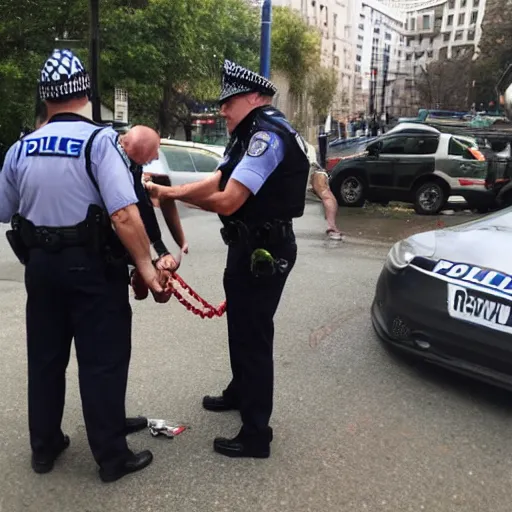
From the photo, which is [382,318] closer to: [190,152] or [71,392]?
[71,392]

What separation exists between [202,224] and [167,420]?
6.66m

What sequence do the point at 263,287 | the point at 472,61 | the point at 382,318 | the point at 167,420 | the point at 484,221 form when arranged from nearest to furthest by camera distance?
1. the point at 263,287
2. the point at 167,420
3. the point at 382,318
4. the point at 484,221
5. the point at 472,61

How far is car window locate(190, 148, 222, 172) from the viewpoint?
9781mm

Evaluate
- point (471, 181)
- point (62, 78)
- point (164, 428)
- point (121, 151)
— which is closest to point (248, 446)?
point (164, 428)

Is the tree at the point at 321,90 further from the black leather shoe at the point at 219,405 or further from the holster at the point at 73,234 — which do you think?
the holster at the point at 73,234

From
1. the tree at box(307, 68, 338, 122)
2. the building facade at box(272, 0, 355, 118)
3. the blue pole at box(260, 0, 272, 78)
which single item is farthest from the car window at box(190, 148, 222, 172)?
the building facade at box(272, 0, 355, 118)

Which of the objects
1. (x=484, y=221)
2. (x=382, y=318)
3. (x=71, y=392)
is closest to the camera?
(x=71, y=392)

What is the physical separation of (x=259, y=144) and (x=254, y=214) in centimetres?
32

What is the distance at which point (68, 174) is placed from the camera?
227 centimetres

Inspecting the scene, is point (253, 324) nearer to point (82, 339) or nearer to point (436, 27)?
point (82, 339)

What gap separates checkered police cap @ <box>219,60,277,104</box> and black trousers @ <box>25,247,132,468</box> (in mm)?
917

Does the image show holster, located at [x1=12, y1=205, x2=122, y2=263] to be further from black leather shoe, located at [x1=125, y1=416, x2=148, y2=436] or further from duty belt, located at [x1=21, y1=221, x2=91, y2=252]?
black leather shoe, located at [x1=125, y1=416, x2=148, y2=436]

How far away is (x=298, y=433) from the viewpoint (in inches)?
118

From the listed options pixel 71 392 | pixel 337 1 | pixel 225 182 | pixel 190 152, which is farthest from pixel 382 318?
pixel 337 1
